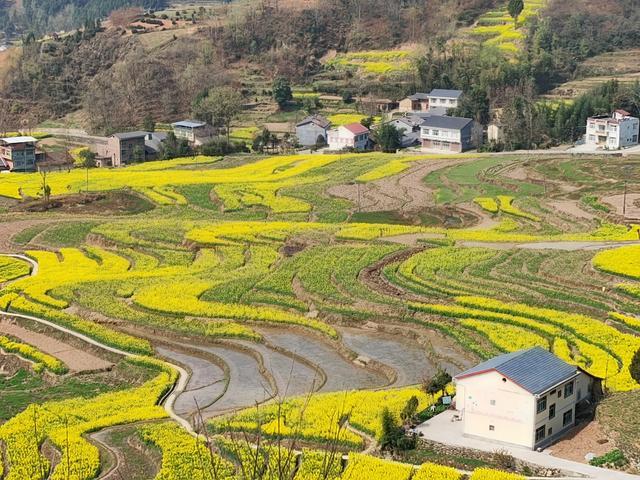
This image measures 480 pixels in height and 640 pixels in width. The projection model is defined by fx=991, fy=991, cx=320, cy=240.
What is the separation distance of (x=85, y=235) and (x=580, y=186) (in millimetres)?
28589

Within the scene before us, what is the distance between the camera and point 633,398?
2573 centimetres

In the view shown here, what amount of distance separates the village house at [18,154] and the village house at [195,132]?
1216 cm

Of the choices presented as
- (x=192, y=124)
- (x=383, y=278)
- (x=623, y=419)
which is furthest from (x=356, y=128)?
(x=623, y=419)

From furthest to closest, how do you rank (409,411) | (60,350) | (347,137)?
(347,137)
(60,350)
(409,411)

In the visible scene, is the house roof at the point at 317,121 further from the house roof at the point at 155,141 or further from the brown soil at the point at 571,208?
the brown soil at the point at 571,208

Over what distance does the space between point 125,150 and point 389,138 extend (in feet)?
67.8

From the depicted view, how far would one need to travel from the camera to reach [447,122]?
3022 inches

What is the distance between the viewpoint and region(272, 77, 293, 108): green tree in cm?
9125

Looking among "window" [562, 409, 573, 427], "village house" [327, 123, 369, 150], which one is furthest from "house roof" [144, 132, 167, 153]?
"window" [562, 409, 573, 427]

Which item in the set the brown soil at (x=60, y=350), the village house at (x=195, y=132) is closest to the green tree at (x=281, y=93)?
the village house at (x=195, y=132)

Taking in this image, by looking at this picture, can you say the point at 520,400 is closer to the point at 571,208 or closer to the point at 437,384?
the point at 437,384

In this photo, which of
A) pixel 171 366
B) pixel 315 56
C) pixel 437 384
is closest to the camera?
pixel 437 384

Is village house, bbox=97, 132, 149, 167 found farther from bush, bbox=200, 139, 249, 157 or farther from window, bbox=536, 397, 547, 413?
window, bbox=536, 397, 547, 413

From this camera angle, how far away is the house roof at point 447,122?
76.1 m
